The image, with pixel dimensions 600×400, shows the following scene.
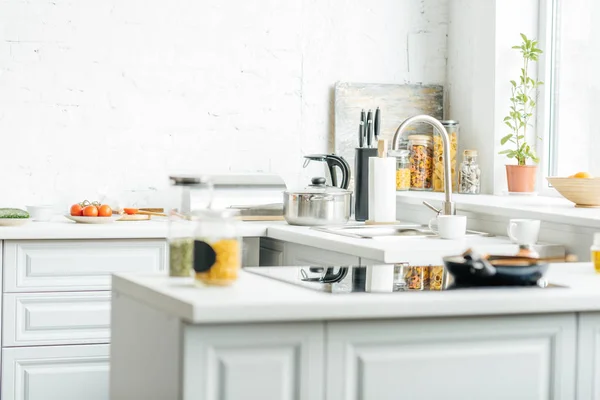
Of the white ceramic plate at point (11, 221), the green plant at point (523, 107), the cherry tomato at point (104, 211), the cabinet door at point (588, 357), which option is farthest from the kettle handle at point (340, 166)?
the cabinet door at point (588, 357)

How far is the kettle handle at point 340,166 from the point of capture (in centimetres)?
406

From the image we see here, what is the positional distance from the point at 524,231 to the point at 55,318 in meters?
1.70

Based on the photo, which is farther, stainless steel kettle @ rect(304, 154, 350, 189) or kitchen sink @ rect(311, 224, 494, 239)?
stainless steel kettle @ rect(304, 154, 350, 189)

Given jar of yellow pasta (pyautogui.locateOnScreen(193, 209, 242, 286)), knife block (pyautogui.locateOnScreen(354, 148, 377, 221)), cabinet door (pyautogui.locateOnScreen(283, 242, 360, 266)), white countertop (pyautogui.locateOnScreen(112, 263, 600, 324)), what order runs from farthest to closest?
knife block (pyautogui.locateOnScreen(354, 148, 377, 221)) → cabinet door (pyautogui.locateOnScreen(283, 242, 360, 266)) → jar of yellow pasta (pyautogui.locateOnScreen(193, 209, 242, 286)) → white countertop (pyautogui.locateOnScreen(112, 263, 600, 324))

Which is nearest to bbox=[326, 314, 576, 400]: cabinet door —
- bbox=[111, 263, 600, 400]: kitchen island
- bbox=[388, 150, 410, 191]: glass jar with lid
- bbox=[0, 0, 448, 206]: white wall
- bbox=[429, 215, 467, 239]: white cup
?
bbox=[111, 263, 600, 400]: kitchen island

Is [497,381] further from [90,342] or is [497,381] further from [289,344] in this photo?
[90,342]

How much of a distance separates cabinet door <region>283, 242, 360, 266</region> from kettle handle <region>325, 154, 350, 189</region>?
46 cm

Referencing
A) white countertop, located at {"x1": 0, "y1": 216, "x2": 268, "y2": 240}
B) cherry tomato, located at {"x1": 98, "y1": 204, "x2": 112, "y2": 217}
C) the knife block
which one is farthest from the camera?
the knife block

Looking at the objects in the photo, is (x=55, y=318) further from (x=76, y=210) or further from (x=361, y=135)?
(x=361, y=135)

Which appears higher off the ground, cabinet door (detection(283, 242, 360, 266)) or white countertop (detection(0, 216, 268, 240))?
white countertop (detection(0, 216, 268, 240))

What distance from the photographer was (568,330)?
205 centimetres

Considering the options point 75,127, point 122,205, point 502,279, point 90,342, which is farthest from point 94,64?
point 502,279

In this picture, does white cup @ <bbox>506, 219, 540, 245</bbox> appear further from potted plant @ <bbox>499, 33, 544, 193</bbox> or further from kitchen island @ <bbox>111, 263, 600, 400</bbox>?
kitchen island @ <bbox>111, 263, 600, 400</bbox>

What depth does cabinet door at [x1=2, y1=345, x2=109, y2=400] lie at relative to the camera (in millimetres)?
3574
